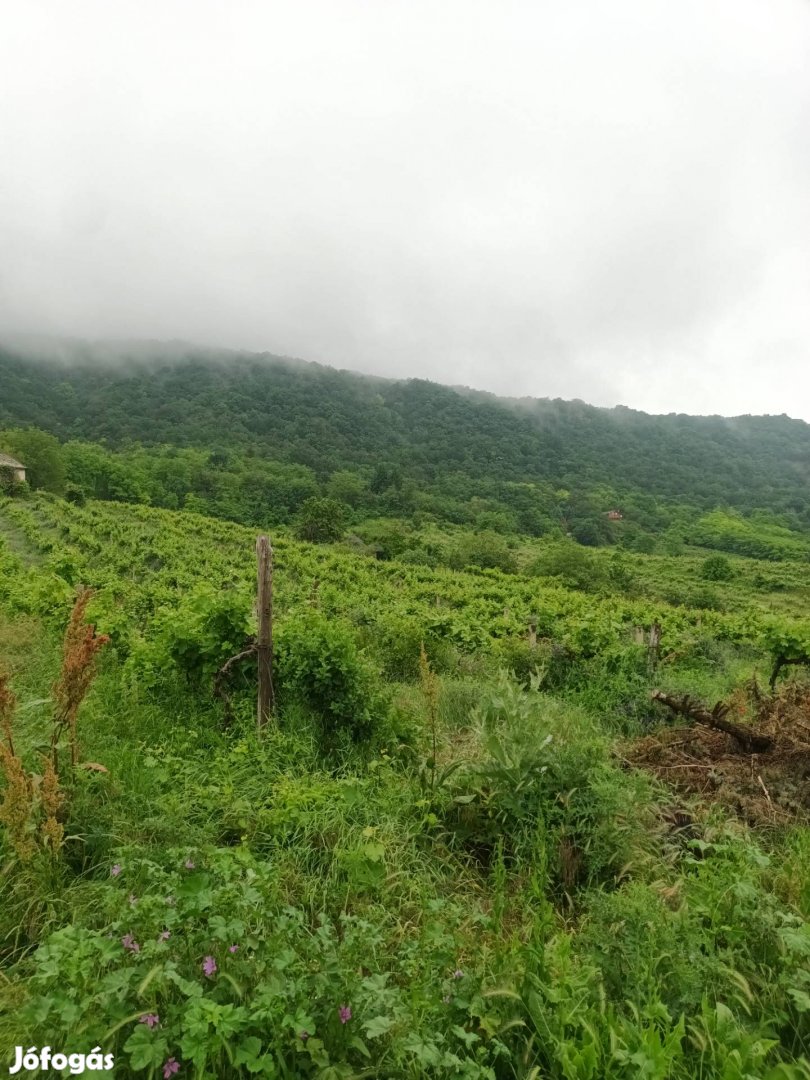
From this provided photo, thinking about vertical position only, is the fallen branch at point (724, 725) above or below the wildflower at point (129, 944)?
below

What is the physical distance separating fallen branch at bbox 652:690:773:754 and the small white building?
54.8 metres

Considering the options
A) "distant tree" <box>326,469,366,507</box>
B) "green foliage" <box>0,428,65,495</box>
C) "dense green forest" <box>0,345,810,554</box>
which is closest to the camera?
"green foliage" <box>0,428,65,495</box>

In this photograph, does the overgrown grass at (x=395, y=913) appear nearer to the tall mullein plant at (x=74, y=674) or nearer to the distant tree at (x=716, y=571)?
the tall mullein plant at (x=74, y=674)

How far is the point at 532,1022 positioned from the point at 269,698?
3.66 meters

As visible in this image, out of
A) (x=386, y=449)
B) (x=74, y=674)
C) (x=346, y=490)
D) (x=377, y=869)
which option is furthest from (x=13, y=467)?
(x=386, y=449)

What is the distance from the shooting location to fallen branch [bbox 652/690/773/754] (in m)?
5.55

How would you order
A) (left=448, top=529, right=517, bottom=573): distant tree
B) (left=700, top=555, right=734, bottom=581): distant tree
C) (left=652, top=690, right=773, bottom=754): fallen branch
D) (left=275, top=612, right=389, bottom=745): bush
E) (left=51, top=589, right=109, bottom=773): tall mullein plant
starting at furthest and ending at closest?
(left=700, top=555, right=734, bottom=581): distant tree < (left=448, top=529, right=517, bottom=573): distant tree < (left=275, top=612, right=389, bottom=745): bush < (left=652, top=690, right=773, bottom=754): fallen branch < (left=51, top=589, right=109, bottom=773): tall mullein plant

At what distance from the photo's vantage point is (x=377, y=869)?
3422 millimetres

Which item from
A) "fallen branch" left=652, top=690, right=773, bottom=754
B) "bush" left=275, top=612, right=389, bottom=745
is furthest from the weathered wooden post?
"fallen branch" left=652, top=690, right=773, bottom=754

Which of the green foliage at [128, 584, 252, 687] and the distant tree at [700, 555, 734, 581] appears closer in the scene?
the green foliage at [128, 584, 252, 687]

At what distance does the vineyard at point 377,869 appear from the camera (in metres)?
2.19

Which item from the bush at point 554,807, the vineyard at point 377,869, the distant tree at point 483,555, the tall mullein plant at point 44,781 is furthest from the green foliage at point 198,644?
the distant tree at point 483,555

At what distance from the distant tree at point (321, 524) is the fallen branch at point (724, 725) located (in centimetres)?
4886

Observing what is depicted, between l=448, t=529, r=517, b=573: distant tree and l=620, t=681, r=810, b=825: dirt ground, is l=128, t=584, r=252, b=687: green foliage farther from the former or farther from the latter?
l=448, t=529, r=517, b=573: distant tree
